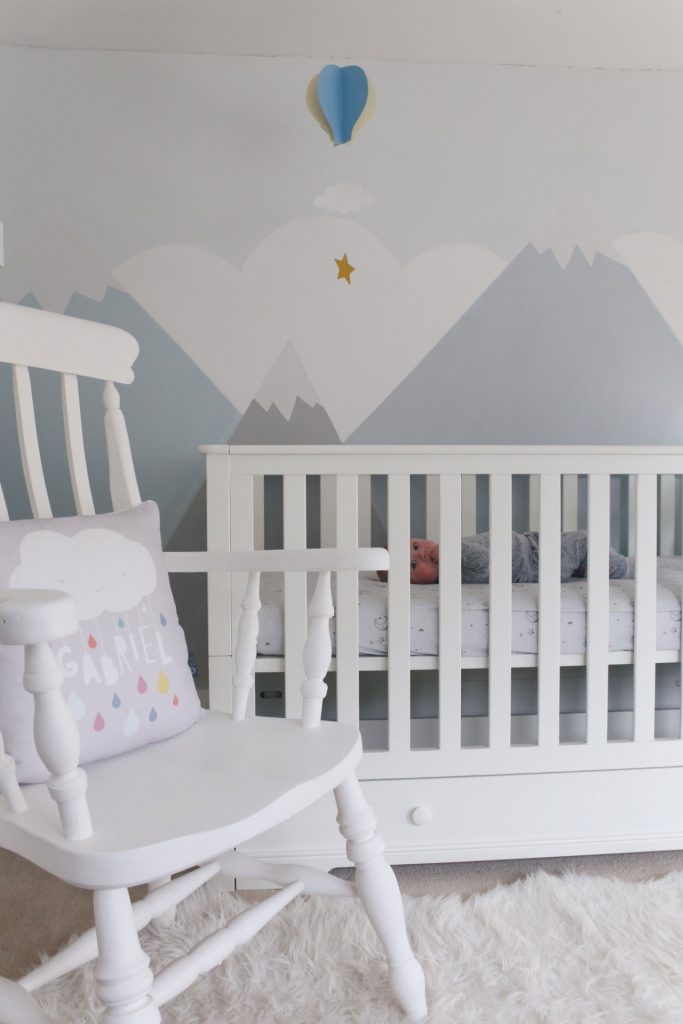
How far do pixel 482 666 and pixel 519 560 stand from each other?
1.01 ft

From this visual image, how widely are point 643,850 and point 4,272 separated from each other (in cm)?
187

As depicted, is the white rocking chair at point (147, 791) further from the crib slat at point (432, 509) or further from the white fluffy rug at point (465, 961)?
the crib slat at point (432, 509)

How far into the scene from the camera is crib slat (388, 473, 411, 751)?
4.49 feet

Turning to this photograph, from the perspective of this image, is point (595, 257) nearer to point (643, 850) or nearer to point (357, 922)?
point (643, 850)

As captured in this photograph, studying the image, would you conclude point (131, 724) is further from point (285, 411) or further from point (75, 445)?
point (285, 411)

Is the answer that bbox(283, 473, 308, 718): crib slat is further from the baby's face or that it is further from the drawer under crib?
the baby's face

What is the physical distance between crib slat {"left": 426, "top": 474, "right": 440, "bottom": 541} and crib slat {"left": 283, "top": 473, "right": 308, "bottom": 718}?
69 cm

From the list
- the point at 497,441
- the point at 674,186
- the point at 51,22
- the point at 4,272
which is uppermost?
the point at 51,22

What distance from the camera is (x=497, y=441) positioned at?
6.97 ft

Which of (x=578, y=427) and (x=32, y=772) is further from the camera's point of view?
(x=578, y=427)

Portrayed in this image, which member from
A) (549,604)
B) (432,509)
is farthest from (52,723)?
(432,509)

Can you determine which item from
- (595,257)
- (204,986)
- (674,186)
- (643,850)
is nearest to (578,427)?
(595,257)

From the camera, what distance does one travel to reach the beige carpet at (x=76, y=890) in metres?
1.23

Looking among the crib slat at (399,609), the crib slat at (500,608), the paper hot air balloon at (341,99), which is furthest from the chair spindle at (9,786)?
the paper hot air balloon at (341,99)
